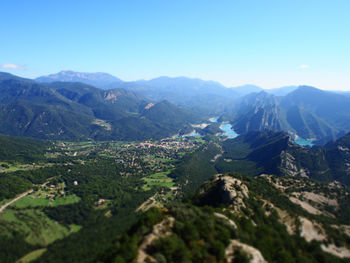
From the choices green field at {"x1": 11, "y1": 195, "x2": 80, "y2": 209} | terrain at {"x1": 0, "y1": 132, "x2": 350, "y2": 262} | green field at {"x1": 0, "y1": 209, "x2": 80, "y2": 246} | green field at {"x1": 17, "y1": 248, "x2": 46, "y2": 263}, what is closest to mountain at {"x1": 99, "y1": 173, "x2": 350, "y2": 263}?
terrain at {"x1": 0, "y1": 132, "x2": 350, "y2": 262}

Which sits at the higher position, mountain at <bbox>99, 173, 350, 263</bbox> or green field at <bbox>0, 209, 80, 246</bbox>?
mountain at <bbox>99, 173, 350, 263</bbox>

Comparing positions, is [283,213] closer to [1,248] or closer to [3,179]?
[1,248]

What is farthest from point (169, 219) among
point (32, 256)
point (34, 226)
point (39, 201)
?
point (39, 201)

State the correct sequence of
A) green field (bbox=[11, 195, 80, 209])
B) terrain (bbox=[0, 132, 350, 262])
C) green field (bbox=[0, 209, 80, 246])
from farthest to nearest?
green field (bbox=[11, 195, 80, 209]) → green field (bbox=[0, 209, 80, 246]) → terrain (bbox=[0, 132, 350, 262])

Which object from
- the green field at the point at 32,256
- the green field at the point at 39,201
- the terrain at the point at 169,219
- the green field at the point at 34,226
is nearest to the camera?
the terrain at the point at 169,219

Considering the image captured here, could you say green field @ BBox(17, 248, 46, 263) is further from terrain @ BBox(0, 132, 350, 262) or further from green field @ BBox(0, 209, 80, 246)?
green field @ BBox(0, 209, 80, 246)

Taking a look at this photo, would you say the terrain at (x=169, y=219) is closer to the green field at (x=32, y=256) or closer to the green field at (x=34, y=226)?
the green field at (x=32, y=256)

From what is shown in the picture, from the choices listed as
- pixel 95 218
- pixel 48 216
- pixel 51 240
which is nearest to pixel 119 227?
pixel 95 218

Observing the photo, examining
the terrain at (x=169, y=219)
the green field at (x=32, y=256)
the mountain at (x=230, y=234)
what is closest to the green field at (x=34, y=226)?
the terrain at (x=169, y=219)
